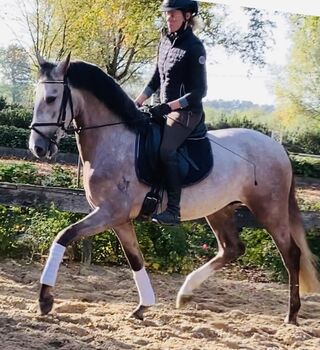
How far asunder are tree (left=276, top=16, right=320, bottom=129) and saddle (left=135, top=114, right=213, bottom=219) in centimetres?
1543

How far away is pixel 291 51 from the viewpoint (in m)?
20.0

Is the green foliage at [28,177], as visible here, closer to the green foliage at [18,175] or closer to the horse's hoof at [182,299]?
the green foliage at [18,175]

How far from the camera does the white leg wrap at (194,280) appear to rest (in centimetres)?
425

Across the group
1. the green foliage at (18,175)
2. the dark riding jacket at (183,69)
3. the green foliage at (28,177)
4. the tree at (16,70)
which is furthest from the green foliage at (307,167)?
the dark riding jacket at (183,69)

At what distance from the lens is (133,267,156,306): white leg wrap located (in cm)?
396

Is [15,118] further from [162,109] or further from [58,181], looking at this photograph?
[162,109]

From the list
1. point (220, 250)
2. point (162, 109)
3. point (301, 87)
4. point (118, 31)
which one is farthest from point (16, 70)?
point (162, 109)

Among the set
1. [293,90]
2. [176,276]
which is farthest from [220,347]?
[293,90]

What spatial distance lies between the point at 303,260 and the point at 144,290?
4.10 ft

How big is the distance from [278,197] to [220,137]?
610 millimetres

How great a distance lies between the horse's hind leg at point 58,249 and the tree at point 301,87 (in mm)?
16182

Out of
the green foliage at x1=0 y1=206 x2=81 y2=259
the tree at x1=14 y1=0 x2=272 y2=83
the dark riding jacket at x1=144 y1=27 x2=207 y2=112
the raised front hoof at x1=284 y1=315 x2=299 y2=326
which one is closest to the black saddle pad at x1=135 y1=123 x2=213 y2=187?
the dark riding jacket at x1=144 y1=27 x2=207 y2=112

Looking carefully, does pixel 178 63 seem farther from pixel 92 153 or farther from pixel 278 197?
pixel 278 197

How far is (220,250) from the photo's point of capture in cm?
456
